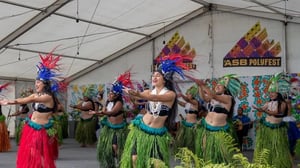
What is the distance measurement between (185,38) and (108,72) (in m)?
2.35

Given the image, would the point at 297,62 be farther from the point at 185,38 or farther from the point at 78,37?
the point at 78,37

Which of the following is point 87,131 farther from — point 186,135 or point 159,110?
point 159,110

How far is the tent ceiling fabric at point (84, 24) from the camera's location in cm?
761

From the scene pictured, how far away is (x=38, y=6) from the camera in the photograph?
7.44 metres

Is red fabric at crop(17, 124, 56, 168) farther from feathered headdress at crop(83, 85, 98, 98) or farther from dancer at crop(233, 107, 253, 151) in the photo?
feathered headdress at crop(83, 85, 98, 98)

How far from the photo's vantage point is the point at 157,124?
349 cm

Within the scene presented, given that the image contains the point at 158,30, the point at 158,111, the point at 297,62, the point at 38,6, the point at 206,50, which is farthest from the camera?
the point at 158,30

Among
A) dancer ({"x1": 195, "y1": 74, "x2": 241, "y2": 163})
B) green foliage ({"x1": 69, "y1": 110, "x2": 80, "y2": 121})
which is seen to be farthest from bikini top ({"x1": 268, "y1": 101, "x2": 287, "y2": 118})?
green foliage ({"x1": 69, "y1": 110, "x2": 80, "y2": 121})

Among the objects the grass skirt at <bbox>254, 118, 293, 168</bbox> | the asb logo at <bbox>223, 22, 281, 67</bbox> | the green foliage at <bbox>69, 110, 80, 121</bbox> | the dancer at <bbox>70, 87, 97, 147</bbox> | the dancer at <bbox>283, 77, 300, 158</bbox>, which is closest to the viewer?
the grass skirt at <bbox>254, 118, 293, 168</bbox>

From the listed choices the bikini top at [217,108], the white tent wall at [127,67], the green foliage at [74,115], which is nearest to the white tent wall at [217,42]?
the white tent wall at [127,67]

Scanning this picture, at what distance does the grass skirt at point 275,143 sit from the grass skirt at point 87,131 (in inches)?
170

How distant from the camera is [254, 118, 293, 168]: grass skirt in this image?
4.96m

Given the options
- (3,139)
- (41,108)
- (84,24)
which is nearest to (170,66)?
(41,108)

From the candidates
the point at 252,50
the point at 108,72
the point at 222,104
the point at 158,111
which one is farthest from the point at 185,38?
the point at 158,111
